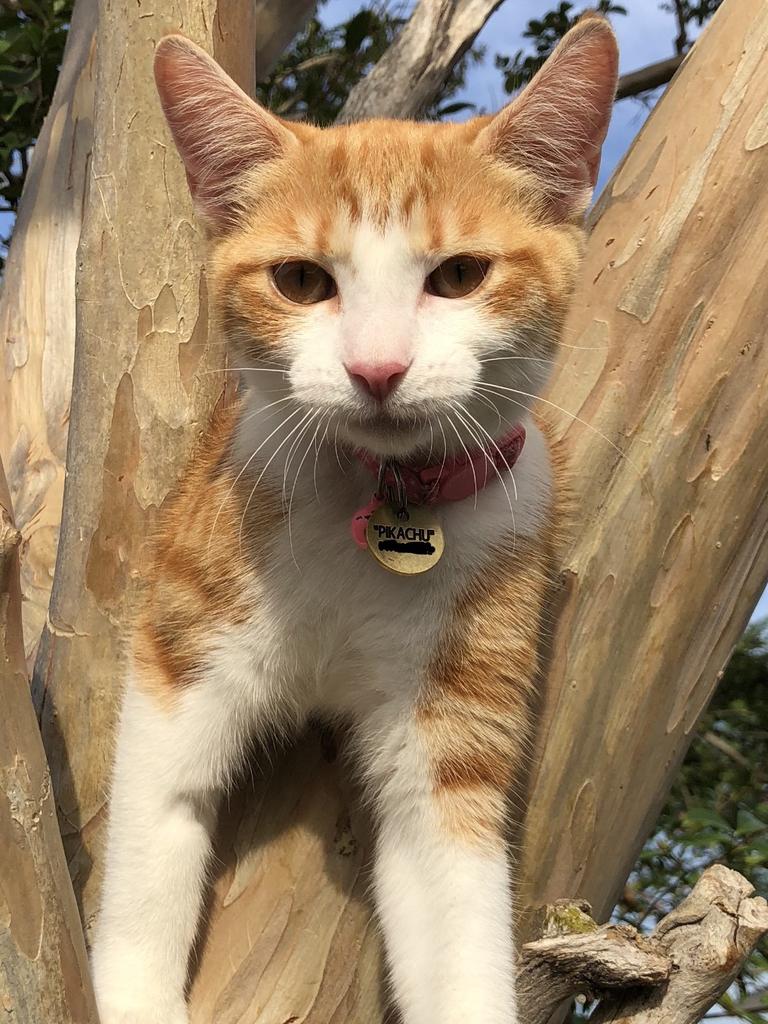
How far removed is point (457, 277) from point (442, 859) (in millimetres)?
913

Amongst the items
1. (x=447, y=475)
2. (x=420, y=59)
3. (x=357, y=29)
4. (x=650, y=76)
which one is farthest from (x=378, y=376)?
(x=357, y=29)

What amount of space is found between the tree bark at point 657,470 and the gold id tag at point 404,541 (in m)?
0.34

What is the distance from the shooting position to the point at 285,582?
5.14 feet

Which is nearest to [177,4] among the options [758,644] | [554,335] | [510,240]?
[510,240]

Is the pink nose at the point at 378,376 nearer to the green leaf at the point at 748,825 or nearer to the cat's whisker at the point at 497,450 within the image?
the cat's whisker at the point at 497,450

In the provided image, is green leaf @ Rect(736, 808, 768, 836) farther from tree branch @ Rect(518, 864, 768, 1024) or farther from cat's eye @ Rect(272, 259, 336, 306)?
cat's eye @ Rect(272, 259, 336, 306)

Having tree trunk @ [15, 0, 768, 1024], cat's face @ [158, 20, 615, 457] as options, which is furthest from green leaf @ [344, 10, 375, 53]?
cat's face @ [158, 20, 615, 457]

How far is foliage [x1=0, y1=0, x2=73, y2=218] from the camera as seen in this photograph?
2980mm

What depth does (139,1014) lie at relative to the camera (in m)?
1.48

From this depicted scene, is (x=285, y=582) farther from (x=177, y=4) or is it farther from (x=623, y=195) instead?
(x=177, y=4)

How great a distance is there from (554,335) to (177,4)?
1051mm

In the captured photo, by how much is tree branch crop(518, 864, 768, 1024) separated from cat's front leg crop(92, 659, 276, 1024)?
0.55 m

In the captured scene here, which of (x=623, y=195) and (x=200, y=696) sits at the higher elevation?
(x=623, y=195)

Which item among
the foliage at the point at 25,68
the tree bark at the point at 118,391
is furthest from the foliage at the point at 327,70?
the tree bark at the point at 118,391
